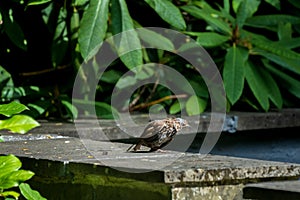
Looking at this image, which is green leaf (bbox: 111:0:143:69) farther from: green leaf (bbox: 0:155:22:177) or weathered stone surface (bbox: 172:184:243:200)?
green leaf (bbox: 0:155:22:177)

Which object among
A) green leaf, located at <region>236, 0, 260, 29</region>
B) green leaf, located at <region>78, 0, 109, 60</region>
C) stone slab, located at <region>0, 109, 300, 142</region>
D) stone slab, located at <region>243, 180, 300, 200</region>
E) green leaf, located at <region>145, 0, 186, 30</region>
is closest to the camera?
stone slab, located at <region>243, 180, 300, 200</region>

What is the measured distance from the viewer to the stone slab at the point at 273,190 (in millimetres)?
2021

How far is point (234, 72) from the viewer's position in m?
4.21

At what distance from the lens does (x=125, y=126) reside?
371 centimetres

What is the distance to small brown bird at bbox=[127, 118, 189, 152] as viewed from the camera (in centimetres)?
250

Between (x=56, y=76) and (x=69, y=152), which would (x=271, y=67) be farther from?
(x=69, y=152)

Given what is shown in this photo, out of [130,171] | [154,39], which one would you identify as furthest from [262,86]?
[130,171]

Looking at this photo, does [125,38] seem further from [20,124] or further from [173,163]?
[20,124]

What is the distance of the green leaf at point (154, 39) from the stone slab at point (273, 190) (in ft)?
6.98

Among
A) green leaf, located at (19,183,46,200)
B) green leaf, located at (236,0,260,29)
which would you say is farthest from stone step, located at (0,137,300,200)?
green leaf, located at (236,0,260,29)

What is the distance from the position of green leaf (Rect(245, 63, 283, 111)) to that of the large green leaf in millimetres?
232

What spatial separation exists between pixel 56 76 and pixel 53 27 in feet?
0.89

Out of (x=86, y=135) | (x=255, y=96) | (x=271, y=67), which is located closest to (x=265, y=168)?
(x=86, y=135)

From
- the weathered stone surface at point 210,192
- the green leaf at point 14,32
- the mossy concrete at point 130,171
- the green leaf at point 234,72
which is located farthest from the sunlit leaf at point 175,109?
the weathered stone surface at point 210,192
